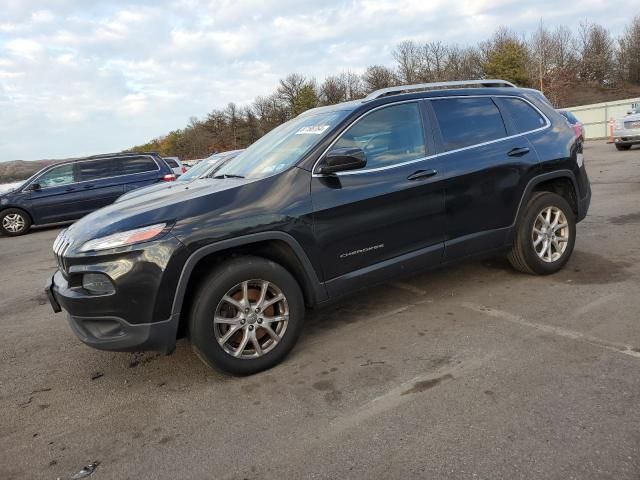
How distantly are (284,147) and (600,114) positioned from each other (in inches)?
1370

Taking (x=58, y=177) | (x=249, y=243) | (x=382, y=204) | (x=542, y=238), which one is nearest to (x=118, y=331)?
(x=249, y=243)

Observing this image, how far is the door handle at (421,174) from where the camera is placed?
13.2ft

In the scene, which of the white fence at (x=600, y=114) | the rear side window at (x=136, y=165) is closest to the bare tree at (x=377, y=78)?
the white fence at (x=600, y=114)

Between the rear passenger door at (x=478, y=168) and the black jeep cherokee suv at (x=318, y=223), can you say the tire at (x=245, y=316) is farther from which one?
the rear passenger door at (x=478, y=168)

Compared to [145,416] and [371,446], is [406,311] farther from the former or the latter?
[145,416]

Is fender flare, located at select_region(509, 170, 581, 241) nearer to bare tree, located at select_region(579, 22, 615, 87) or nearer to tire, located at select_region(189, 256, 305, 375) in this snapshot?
tire, located at select_region(189, 256, 305, 375)

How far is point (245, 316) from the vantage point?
341 centimetres

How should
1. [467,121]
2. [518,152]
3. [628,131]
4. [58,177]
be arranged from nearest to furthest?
[467,121] < [518,152] < [58,177] < [628,131]

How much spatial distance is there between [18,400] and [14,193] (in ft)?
36.5

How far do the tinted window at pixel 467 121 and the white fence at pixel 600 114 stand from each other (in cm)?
3161

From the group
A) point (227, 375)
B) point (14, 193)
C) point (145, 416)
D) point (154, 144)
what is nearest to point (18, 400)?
point (145, 416)

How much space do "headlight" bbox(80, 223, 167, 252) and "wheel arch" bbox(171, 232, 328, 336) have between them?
0.27 meters

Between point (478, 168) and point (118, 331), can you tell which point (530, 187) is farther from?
point (118, 331)

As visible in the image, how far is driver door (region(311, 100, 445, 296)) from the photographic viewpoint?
145 inches
